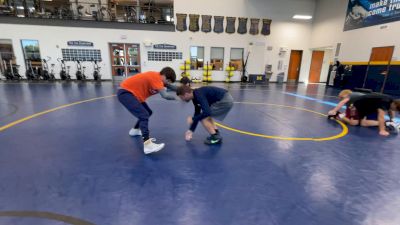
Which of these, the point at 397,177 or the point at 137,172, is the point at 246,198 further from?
the point at 397,177

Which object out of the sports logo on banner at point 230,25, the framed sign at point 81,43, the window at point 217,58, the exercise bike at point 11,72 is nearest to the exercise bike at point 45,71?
the exercise bike at point 11,72

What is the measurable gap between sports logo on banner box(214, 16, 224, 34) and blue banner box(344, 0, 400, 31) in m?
7.82

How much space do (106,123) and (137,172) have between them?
2481 millimetres

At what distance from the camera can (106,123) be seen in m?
4.81

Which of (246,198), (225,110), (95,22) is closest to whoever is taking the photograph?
(246,198)

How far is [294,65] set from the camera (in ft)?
57.7

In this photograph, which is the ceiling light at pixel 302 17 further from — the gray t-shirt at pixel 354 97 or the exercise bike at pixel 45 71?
the exercise bike at pixel 45 71

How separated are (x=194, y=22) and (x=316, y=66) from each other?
10.9 m

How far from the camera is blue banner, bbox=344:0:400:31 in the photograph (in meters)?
10.2

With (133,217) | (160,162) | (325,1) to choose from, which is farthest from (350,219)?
(325,1)

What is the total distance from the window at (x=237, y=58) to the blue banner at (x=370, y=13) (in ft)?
22.2

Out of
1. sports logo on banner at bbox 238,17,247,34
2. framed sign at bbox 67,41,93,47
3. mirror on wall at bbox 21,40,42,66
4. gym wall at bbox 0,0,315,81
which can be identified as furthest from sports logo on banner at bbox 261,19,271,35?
mirror on wall at bbox 21,40,42,66

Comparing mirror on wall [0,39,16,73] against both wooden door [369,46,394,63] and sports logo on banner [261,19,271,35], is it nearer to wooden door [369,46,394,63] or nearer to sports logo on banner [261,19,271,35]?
sports logo on banner [261,19,271,35]

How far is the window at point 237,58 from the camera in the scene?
16.1 metres
